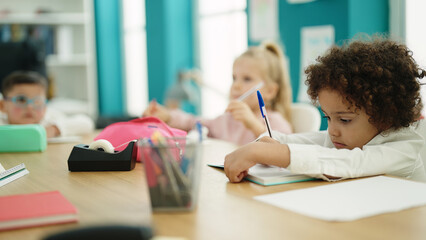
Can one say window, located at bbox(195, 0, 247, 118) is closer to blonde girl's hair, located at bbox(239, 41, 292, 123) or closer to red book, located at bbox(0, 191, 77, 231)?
blonde girl's hair, located at bbox(239, 41, 292, 123)

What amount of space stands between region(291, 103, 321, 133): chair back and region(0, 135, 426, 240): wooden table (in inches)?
35.4

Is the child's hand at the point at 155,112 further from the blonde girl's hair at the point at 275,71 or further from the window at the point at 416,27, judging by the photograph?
the window at the point at 416,27

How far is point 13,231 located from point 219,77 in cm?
356

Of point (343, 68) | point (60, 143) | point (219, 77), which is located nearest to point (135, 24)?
point (219, 77)

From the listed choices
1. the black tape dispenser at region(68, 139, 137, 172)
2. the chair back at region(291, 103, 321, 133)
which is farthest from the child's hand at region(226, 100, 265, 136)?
the black tape dispenser at region(68, 139, 137, 172)

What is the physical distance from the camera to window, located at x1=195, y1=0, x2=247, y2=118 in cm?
385

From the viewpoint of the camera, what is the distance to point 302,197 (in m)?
0.86

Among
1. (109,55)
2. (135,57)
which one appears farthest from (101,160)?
(109,55)

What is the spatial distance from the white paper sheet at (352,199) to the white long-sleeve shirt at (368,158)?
45 millimetres

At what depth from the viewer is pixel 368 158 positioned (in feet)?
3.40

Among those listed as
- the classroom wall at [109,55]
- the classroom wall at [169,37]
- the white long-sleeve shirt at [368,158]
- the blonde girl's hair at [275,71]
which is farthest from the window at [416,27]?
the classroom wall at [109,55]

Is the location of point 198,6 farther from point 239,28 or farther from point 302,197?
point 302,197

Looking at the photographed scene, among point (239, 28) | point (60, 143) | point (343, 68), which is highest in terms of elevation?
point (239, 28)

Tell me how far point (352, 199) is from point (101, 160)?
61 cm
